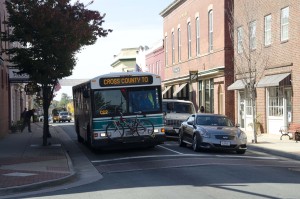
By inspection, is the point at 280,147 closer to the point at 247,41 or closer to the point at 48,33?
the point at 247,41

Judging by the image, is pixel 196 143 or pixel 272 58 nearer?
pixel 196 143

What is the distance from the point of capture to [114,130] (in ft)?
59.5

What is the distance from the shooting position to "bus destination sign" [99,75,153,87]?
1838 cm

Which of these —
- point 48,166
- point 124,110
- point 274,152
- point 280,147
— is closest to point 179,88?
point 280,147

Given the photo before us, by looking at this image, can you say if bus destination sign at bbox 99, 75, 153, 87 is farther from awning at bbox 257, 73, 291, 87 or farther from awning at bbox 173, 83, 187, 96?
awning at bbox 173, 83, 187, 96

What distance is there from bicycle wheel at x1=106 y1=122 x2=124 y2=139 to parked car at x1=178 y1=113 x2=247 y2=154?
2.92 m

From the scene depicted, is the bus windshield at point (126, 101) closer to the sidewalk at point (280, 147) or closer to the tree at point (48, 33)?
the tree at point (48, 33)

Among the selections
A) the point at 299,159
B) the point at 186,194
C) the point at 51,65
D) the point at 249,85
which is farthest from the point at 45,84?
the point at 186,194

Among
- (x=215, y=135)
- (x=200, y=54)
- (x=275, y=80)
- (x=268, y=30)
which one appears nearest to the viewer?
(x=215, y=135)

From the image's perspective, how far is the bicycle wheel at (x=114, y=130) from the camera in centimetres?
1809

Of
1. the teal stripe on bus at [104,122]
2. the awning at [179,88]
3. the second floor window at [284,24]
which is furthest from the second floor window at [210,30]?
the teal stripe on bus at [104,122]

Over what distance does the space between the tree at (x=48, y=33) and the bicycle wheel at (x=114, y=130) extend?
439 cm

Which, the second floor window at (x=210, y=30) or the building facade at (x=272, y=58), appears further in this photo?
the second floor window at (x=210, y=30)

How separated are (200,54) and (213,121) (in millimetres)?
19320
